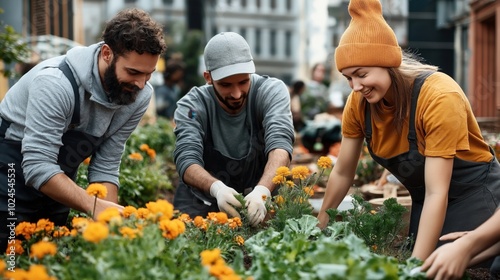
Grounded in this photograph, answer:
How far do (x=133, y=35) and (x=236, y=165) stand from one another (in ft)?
4.77

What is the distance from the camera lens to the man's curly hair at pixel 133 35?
3.95 meters

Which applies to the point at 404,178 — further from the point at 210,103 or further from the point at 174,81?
the point at 174,81

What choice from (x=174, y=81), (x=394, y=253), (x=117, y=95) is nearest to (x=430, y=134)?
(x=394, y=253)

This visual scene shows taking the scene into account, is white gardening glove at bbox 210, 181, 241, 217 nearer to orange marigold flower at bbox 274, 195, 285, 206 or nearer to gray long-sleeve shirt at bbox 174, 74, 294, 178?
orange marigold flower at bbox 274, 195, 285, 206

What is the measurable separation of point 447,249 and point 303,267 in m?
0.57

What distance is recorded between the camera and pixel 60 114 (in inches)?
157

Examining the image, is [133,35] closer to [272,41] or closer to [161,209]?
[161,209]

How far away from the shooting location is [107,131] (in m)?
4.44

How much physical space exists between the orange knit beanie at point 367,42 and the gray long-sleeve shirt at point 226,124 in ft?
3.78

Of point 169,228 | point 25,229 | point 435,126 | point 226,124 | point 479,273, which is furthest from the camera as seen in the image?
point 226,124

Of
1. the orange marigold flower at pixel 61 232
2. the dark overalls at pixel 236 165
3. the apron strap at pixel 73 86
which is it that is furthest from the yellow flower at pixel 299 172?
the orange marigold flower at pixel 61 232

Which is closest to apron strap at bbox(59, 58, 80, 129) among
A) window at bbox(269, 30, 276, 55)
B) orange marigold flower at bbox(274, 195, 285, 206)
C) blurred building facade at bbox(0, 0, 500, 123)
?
orange marigold flower at bbox(274, 195, 285, 206)

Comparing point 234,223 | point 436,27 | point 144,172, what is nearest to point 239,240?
point 234,223

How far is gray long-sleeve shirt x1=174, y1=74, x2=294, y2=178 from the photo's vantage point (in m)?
4.92
